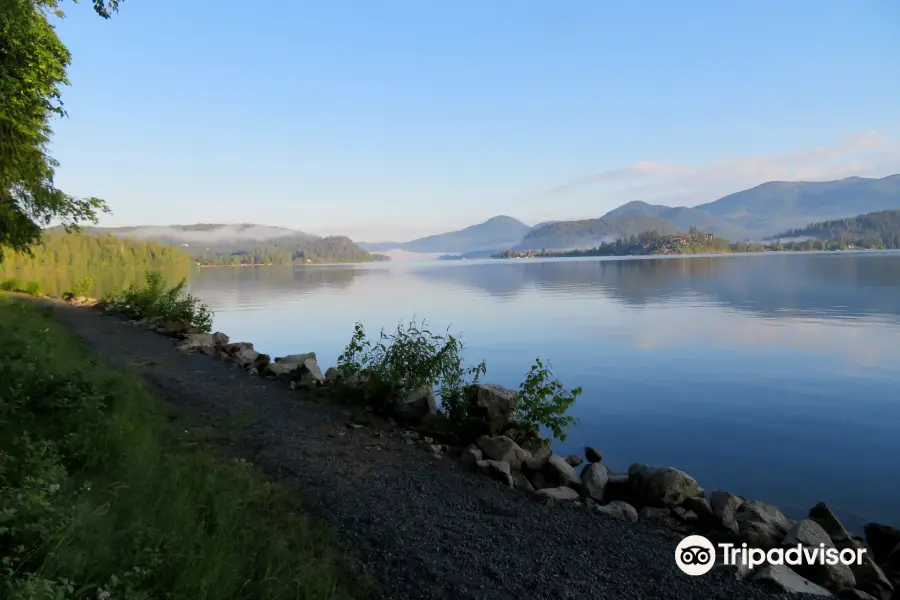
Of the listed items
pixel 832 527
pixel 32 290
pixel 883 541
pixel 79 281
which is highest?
pixel 32 290

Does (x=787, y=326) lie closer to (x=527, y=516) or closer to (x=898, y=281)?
(x=527, y=516)

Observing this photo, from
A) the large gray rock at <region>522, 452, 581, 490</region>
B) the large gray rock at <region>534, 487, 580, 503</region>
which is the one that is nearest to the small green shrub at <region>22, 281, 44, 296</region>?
the large gray rock at <region>522, 452, 581, 490</region>

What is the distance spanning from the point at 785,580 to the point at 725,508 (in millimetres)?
1857

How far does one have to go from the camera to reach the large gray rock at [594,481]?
7.79m

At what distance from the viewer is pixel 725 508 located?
23.1ft

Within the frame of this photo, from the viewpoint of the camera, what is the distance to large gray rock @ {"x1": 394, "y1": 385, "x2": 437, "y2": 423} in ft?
32.1

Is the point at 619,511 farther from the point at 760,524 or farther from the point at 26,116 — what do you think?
the point at 26,116

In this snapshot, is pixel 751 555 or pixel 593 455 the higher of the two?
pixel 751 555

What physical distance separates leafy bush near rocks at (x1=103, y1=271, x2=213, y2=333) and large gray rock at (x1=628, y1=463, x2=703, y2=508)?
1734 centimetres

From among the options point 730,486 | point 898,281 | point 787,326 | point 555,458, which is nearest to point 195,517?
point 555,458

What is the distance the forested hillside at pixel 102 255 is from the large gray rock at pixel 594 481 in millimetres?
121589

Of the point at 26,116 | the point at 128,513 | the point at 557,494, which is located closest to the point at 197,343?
the point at 26,116

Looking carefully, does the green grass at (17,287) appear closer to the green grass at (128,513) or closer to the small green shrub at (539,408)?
the green grass at (128,513)

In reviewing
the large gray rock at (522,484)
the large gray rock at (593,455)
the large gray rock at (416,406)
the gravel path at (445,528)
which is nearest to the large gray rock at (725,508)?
the gravel path at (445,528)
